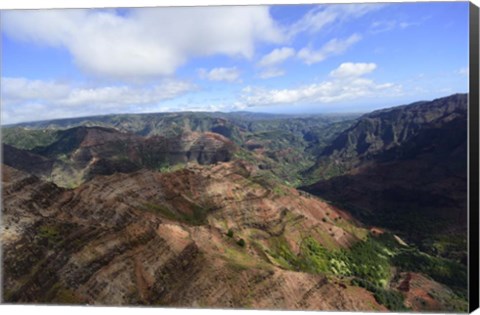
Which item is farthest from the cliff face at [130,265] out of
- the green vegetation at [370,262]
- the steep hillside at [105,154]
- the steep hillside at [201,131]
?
the steep hillside at [201,131]

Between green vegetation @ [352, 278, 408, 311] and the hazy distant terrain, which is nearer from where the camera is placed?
the hazy distant terrain

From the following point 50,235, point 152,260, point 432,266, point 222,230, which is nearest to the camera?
point 152,260

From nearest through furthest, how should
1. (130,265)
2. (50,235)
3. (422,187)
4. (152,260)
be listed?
(130,265)
(152,260)
(50,235)
(422,187)

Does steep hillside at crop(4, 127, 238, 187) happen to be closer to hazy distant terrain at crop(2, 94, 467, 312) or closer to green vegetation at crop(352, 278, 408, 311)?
hazy distant terrain at crop(2, 94, 467, 312)

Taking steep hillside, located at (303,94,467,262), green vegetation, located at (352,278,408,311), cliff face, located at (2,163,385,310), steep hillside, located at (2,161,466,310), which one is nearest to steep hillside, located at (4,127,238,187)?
steep hillside, located at (303,94,467,262)

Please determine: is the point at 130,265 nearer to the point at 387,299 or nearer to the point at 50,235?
the point at 50,235

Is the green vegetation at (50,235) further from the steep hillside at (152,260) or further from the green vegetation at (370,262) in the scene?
the green vegetation at (370,262)

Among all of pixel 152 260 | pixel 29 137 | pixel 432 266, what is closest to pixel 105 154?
pixel 29 137

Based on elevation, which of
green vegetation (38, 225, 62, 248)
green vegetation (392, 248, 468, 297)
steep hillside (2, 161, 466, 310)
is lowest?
green vegetation (392, 248, 468, 297)
